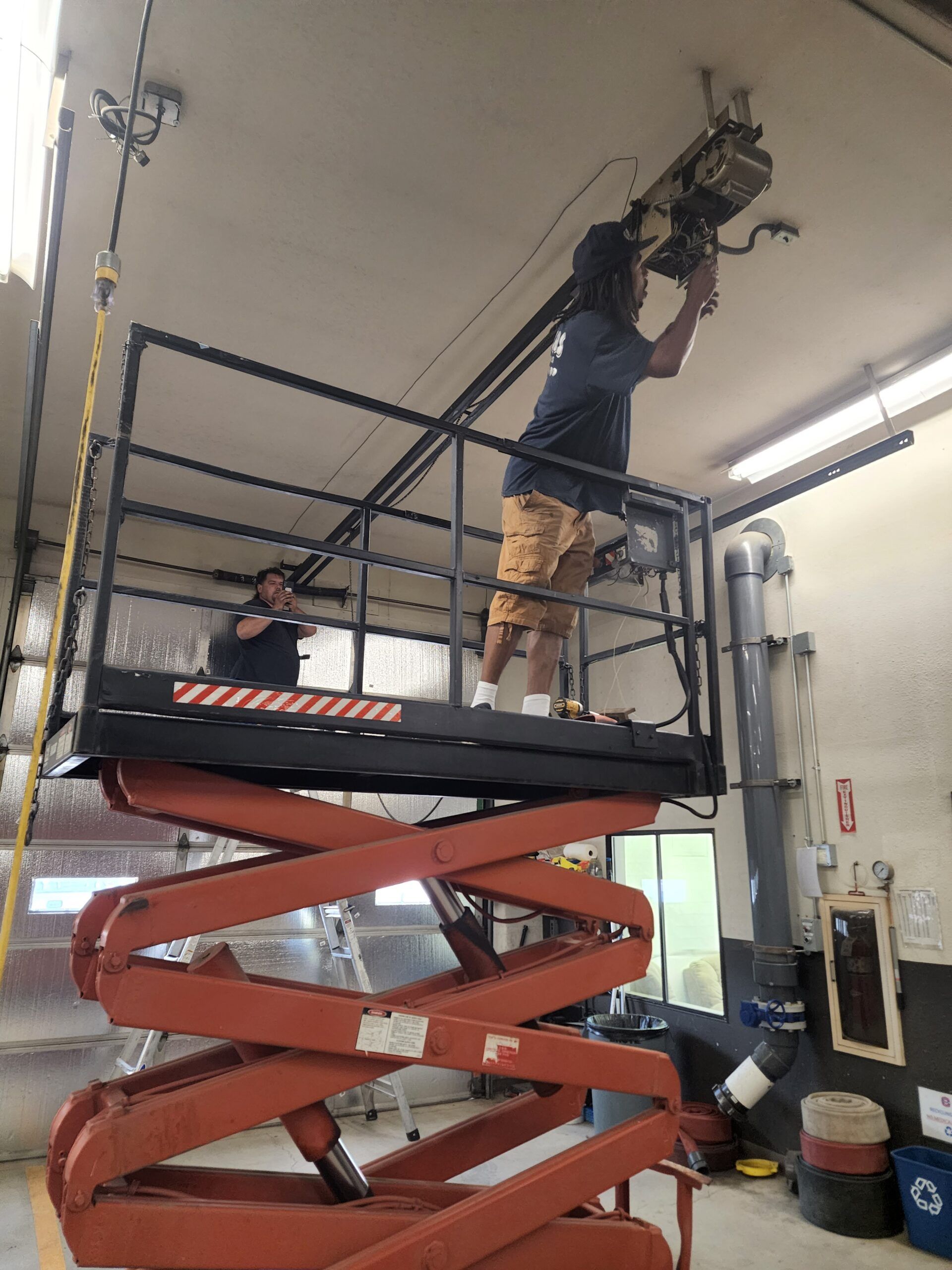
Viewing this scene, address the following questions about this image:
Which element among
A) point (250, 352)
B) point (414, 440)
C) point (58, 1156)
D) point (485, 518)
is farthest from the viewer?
point (485, 518)

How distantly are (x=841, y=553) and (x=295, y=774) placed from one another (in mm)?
4402

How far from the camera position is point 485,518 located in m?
7.72

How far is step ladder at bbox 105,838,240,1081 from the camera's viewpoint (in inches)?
216

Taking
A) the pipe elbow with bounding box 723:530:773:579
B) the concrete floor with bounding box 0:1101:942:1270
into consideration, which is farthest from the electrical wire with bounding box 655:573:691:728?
the concrete floor with bounding box 0:1101:942:1270

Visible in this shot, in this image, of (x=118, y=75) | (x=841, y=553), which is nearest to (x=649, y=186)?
(x=118, y=75)

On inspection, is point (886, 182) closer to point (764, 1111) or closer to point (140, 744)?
point (140, 744)

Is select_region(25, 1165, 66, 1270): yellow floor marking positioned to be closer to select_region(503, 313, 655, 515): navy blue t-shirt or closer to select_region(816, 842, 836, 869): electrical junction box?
select_region(503, 313, 655, 515): navy blue t-shirt

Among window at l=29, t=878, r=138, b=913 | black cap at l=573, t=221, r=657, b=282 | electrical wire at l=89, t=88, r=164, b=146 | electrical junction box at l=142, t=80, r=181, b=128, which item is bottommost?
window at l=29, t=878, r=138, b=913

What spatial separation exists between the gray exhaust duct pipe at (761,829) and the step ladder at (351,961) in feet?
7.79

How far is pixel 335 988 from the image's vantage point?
2709mm

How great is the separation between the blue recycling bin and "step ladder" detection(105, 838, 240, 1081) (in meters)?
4.37

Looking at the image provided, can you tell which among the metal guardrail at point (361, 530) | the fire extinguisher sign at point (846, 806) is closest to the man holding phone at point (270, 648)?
the metal guardrail at point (361, 530)

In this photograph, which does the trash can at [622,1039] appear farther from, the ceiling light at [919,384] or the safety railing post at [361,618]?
the ceiling light at [919,384]

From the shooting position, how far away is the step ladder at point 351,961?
20.1 feet
